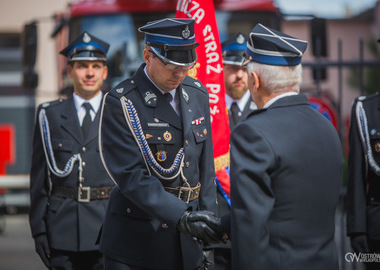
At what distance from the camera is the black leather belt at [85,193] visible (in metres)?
4.62

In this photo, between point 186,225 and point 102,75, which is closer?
point 186,225

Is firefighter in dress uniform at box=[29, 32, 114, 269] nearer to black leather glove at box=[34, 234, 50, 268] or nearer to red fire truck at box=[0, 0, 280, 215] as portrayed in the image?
black leather glove at box=[34, 234, 50, 268]

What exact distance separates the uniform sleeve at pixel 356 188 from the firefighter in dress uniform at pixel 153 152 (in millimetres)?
1265

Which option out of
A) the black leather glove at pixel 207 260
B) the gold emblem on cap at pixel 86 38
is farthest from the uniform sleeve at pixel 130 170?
the gold emblem on cap at pixel 86 38

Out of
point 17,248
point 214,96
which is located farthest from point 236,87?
point 17,248

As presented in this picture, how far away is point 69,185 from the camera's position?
183 inches

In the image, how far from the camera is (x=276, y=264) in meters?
2.75

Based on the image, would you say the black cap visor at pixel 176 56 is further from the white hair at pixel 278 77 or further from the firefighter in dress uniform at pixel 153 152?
the white hair at pixel 278 77

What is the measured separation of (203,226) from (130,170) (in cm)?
50

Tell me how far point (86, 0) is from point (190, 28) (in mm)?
5254

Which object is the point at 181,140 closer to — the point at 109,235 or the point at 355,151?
the point at 109,235

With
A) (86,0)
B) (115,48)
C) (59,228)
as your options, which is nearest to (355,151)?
(59,228)

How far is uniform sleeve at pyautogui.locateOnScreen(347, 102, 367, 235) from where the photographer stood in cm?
440

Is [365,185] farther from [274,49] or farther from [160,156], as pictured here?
[274,49]
